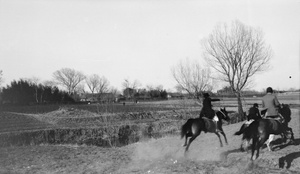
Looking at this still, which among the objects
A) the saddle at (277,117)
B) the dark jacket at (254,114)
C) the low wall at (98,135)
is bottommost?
the low wall at (98,135)

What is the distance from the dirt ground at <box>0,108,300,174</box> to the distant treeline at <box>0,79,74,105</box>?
33417 mm

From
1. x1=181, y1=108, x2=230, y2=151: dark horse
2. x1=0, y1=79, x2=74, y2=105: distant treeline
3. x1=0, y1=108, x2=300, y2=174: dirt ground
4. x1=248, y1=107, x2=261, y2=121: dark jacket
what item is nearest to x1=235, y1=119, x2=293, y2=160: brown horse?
x1=0, y1=108, x2=300, y2=174: dirt ground

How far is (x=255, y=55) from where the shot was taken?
14.9m

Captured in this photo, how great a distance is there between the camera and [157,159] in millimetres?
12562

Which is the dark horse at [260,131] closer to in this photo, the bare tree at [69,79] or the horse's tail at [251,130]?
the horse's tail at [251,130]

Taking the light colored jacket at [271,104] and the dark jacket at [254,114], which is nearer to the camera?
the light colored jacket at [271,104]

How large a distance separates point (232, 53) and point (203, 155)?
6.41m

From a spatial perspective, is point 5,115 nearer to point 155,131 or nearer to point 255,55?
point 155,131

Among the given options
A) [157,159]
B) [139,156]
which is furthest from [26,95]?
[157,159]

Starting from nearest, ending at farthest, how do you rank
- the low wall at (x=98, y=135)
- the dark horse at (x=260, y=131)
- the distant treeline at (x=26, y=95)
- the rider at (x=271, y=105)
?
the dark horse at (x=260, y=131) → the rider at (x=271, y=105) → the low wall at (x=98, y=135) → the distant treeline at (x=26, y=95)

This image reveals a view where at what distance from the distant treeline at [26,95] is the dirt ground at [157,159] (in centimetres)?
3342

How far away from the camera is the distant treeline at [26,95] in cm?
4897

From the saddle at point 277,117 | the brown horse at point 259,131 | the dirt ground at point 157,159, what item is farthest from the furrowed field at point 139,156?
the saddle at point 277,117

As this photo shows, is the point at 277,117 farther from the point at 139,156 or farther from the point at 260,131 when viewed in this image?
the point at 139,156
